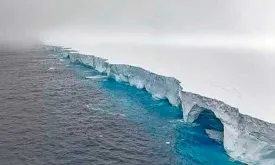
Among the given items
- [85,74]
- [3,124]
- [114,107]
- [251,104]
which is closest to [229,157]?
[251,104]

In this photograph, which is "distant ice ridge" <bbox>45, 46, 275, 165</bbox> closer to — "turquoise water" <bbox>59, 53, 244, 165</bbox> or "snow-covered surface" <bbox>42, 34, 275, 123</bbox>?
"snow-covered surface" <bbox>42, 34, 275, 123</bbox>

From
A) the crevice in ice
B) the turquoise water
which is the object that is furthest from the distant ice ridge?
the turquoise water

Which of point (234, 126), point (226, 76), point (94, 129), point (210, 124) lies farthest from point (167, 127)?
point (226, 76)

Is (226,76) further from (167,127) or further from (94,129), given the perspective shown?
(94,129)

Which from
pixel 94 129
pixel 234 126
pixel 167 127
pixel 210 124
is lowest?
pixel 94 129

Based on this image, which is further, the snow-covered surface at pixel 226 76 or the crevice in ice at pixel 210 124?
the crevice in ice at pixel 210 124

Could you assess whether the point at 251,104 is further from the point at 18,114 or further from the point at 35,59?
the point at 35,59

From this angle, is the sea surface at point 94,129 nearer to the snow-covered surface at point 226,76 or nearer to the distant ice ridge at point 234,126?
the distant ice ridge at point 234,126

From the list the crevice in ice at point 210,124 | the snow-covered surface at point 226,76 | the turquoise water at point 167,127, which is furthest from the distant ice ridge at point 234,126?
the turquoise water at point 167,127
